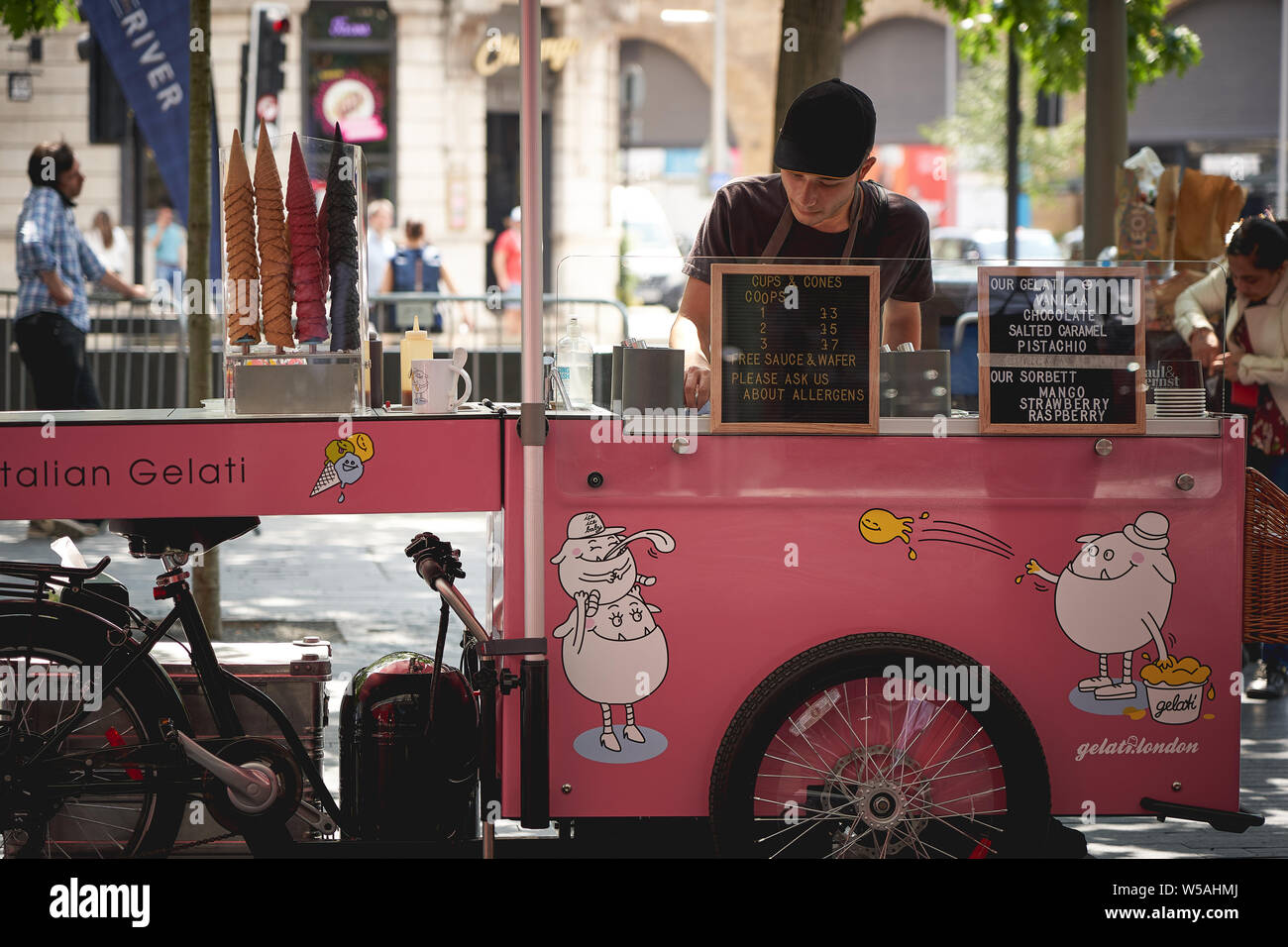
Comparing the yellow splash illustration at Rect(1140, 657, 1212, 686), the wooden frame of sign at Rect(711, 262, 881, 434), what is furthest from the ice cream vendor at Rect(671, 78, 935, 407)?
the yellow splash illustration at Rect(1140, 657, 1212, 686)

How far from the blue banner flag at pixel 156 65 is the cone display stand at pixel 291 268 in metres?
5.15

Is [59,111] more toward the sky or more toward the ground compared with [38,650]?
more toward the sky

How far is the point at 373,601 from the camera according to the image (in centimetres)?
809

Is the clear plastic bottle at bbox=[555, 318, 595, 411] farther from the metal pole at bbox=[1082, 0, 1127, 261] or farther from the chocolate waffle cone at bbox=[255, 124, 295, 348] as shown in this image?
the metal pole at bbox=[1082, 0, 1127, 261]

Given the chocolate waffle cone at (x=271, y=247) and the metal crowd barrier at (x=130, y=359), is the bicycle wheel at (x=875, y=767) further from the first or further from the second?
the metal crowd barrier at (x=130, y=359)

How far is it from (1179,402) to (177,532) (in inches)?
103

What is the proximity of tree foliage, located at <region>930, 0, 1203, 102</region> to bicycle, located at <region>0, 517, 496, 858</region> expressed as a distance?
844 centimetres

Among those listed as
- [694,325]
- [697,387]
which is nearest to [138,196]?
[694,325]

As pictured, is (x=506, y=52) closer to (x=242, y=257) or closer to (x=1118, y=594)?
(x=242, y=257)
